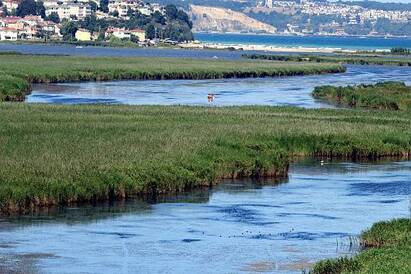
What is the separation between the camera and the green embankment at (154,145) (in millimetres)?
31766

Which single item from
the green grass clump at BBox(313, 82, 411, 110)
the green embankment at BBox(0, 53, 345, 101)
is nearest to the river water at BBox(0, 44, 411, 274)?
the green grass clump at BBox(313, 82, 411, 110)

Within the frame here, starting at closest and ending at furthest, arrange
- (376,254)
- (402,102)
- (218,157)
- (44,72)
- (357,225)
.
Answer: (376,254)
(357,225)
(218,157)
(402,102)
(44,72)

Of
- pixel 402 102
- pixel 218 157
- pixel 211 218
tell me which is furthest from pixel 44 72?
pixel 211 218

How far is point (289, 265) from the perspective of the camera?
24.7 metres

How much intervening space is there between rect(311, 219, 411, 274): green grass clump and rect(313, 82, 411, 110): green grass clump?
139 feet

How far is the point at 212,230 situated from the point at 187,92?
172 feet

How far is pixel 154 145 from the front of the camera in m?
38.9

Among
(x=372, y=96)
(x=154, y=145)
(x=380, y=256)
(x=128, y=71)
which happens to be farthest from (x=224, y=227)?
(x=128, y=71)

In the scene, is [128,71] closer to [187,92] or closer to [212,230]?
[187,92]

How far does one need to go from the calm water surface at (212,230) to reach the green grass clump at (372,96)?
33144 millimetres

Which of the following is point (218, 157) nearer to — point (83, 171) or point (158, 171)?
point (158, 171)

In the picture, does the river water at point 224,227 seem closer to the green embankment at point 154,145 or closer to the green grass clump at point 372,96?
the green embankment at point 154,145

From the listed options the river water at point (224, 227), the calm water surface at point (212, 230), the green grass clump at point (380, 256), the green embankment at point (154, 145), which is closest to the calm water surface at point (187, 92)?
the green embankment at point (154, 145)

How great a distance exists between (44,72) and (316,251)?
68.0 m
